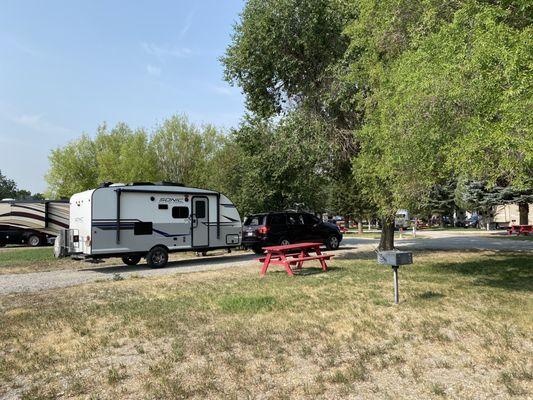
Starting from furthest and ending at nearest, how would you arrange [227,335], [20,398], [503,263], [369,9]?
[503,263], [369,9], [227,335], [20,398]

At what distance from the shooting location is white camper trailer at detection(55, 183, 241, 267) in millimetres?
14531

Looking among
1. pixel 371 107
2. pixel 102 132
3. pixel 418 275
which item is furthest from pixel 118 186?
pixel 102 132

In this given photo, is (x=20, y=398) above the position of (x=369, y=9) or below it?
below

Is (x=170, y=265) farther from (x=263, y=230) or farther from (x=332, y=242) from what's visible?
(x=332, y=242)

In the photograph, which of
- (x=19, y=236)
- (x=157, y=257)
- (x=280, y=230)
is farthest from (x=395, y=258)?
(x=19, y=236)

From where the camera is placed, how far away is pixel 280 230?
19.7m

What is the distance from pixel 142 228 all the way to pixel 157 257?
117 centimetres

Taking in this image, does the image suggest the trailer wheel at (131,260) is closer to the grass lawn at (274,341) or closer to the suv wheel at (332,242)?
the grass lawn at (274,341)

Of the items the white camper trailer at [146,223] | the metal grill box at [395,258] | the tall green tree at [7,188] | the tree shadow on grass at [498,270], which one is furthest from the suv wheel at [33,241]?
the tall green tree at [7,188]

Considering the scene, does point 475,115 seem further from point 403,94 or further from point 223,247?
point 223,247

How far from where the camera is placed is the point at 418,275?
11.4 metres

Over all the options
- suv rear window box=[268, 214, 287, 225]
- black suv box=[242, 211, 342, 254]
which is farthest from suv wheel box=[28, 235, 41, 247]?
suv rear window box=[268, 214, 287, 225]

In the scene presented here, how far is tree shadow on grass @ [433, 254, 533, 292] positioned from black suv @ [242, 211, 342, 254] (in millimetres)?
7076

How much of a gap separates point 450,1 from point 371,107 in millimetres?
3077
